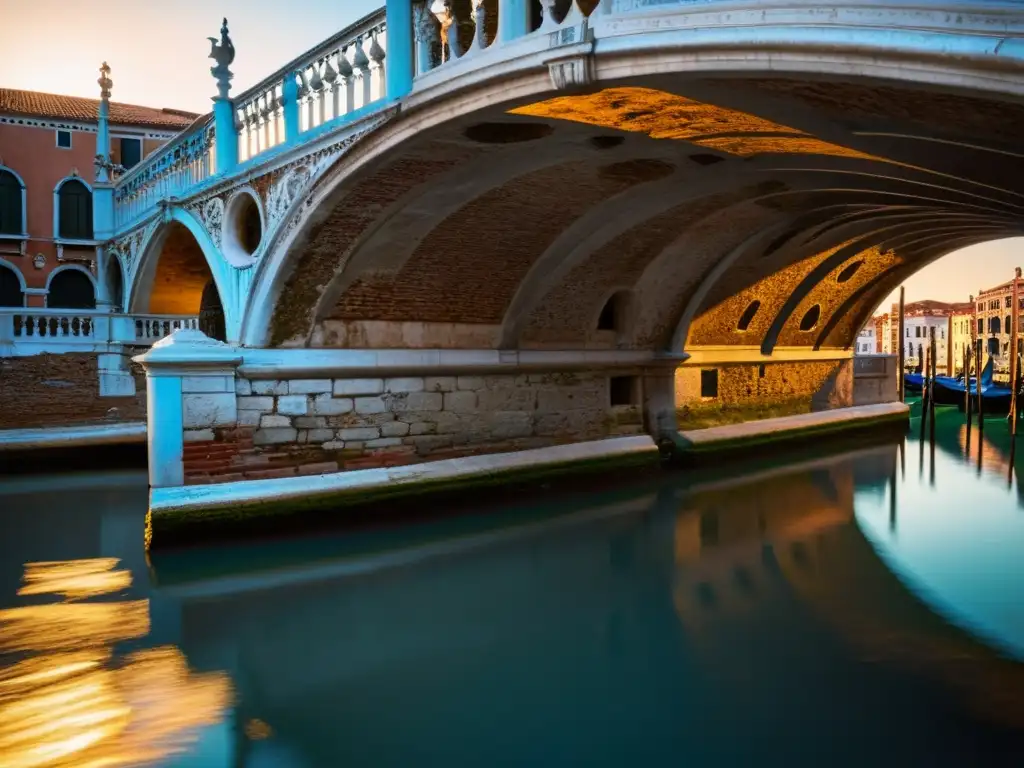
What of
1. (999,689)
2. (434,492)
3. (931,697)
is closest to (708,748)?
(931,697)

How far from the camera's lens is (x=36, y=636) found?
12.2ft

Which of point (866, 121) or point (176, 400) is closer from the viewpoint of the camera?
point (866, 121)

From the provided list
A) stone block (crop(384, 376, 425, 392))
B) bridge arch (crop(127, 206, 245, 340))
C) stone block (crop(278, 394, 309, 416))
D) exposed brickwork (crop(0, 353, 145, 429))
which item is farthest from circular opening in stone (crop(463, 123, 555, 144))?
exposed brickwork (crop(0, 353, 145, 429))

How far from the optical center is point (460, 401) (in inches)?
249

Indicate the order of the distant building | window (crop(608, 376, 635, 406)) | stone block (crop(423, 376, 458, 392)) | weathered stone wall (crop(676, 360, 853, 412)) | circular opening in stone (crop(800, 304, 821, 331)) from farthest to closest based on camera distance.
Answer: the distant building, circular opening in stone (crop(800, 304, 821, 331)), weathered stone wall (crop(676, 360, 853, 412)), window (crop(608, 376, 635, 406)), stone block (crop(423, 376, 458, 392))

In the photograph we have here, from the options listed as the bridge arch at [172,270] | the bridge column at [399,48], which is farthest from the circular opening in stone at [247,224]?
the bridge column at [399,48]

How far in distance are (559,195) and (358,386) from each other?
2.02 metres

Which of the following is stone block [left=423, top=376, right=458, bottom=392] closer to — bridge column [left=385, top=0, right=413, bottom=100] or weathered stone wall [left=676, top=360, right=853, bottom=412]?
bridge column [left=385, top=0, right=413, bottom=100]

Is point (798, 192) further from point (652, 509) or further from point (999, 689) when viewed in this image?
point (999, 689)

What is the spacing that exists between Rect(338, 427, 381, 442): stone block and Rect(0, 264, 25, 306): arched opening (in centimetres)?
1146

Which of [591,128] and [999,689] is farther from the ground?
[591,128]

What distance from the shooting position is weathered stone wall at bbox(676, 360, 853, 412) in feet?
28.5

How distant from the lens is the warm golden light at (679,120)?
12.5 feet

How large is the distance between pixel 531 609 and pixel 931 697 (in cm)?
186
